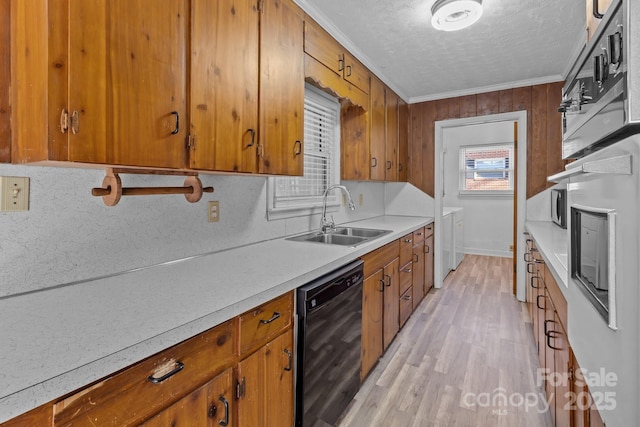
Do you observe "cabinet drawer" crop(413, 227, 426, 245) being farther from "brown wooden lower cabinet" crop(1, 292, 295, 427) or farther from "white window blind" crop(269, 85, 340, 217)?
"brown wooden lower cabinet" crop(1, 292, 295, 427)

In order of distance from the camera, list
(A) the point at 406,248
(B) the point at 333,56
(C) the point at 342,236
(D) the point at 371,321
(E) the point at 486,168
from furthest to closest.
A: (E) the point at 486,168
(A) the point at 406,248
(C) the point at 342,236
(B) the point at 333,56
(D) the point at 371,321

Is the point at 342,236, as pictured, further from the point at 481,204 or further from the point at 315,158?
the point at 481,204

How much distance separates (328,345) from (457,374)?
1.19 m

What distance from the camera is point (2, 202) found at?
0.98 metres

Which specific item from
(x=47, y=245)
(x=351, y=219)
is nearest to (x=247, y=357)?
(x=47, y=245)

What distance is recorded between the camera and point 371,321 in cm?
209

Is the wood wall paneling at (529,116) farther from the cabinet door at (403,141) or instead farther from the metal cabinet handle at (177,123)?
the metal cabinet handle at (177,123)

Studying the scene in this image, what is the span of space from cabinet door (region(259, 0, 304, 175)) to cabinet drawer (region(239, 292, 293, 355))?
2.25 ft

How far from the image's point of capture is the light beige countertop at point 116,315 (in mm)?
628

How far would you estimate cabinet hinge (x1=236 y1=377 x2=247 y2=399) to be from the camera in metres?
1.06

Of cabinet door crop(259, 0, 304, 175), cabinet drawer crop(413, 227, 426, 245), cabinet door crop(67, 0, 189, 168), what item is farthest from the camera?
cabinet drawer crop(413, 227, 426, 245)

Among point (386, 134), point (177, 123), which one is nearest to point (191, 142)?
point (177, 123)

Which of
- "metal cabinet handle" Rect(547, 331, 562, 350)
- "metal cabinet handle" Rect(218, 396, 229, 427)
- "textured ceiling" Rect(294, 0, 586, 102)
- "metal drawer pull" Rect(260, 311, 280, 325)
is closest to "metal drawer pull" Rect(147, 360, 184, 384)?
"metal cabinet handle" Rect(218, 396, 229, 427)

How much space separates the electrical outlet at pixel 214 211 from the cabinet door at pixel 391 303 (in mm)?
1234
